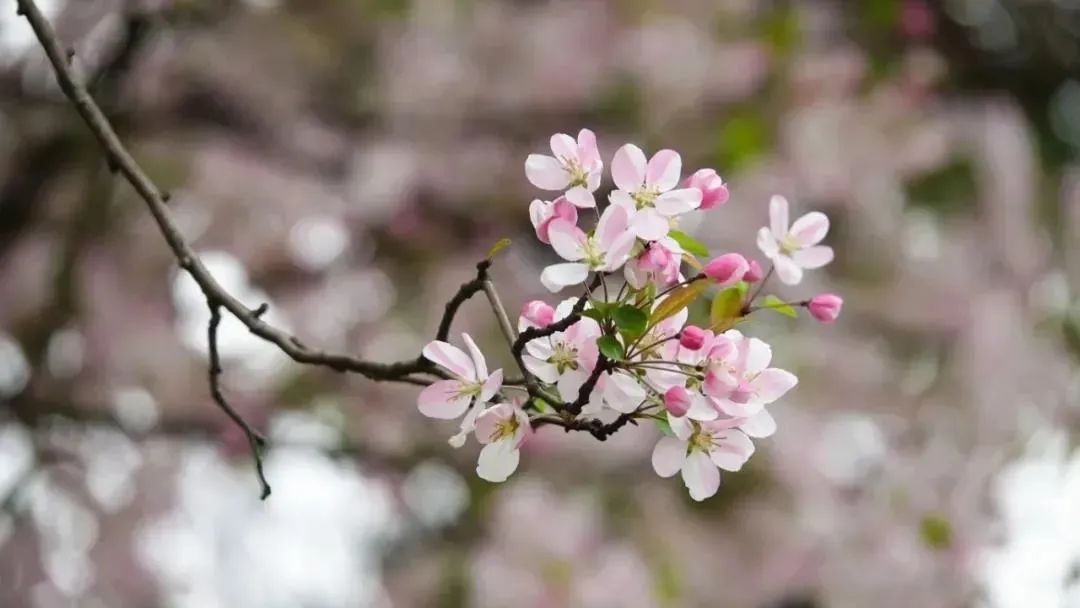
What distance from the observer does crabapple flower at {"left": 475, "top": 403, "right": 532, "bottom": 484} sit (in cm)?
25

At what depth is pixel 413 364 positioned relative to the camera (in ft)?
0.92

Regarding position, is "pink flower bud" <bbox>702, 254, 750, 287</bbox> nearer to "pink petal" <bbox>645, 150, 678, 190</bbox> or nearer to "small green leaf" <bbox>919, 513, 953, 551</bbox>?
"pink petal" <bbox>645, 150, 678, 190</bbox>

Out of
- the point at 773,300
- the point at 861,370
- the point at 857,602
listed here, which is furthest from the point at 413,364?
the point at 861,370

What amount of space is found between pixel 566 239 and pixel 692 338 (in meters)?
0.04

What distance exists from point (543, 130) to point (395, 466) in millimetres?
369

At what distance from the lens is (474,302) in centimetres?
93

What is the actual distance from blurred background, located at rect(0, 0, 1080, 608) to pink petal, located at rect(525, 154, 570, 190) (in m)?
0.64

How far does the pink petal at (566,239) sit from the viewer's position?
0.24 meters

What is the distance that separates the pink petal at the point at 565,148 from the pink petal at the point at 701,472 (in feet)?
0.27

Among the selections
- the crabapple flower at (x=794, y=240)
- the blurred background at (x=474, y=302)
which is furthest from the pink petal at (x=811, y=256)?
the blurred background at (x=474, y=302)

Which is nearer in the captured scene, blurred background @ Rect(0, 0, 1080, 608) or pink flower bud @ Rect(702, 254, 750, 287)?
pink flower bud @ Rect(702, 254, 750, 287)

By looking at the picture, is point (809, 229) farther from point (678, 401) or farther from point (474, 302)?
point (474, 302)

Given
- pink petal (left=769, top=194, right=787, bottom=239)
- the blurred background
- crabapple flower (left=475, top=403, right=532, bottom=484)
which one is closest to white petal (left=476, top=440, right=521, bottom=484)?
crabapple flower (left=475, top=403, right=532, bottom=484)

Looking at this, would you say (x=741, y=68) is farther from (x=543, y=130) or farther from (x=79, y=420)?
(x=79, y=420)
